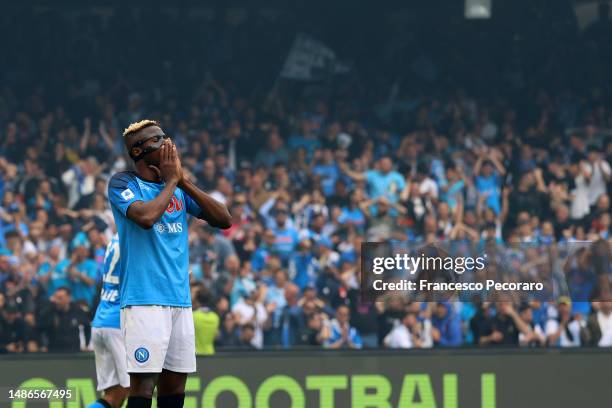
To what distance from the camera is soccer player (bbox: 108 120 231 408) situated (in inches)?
220

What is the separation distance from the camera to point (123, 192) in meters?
5.58

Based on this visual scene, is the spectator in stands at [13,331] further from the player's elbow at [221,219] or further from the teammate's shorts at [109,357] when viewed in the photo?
the player's elbow at [221,219]

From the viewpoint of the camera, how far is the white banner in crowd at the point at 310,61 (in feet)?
55.9

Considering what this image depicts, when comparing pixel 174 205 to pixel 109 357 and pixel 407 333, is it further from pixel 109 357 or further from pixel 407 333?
pixel 407 333

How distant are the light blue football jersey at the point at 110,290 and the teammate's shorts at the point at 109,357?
0.06 m

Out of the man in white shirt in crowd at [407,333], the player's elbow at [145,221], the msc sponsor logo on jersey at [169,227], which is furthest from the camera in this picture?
the man in white shirt in crowd at [407,333]

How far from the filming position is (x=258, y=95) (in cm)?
1661

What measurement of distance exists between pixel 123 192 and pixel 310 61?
11.7 meters

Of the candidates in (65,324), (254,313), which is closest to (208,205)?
(65,324)

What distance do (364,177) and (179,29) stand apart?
415cm

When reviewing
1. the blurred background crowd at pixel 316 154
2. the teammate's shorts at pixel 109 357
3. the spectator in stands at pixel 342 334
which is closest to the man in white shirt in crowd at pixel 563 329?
the blurred background crowd at pixel 316 154

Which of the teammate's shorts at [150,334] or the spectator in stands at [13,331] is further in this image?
the spectator in stands at [13,331]

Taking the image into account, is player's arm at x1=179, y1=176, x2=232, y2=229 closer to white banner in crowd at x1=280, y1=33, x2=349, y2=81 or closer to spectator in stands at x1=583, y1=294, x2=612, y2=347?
spectator in stands at x1=583, y1=294, x2=612, y2=347

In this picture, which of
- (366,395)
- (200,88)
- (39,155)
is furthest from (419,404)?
(200,88)
